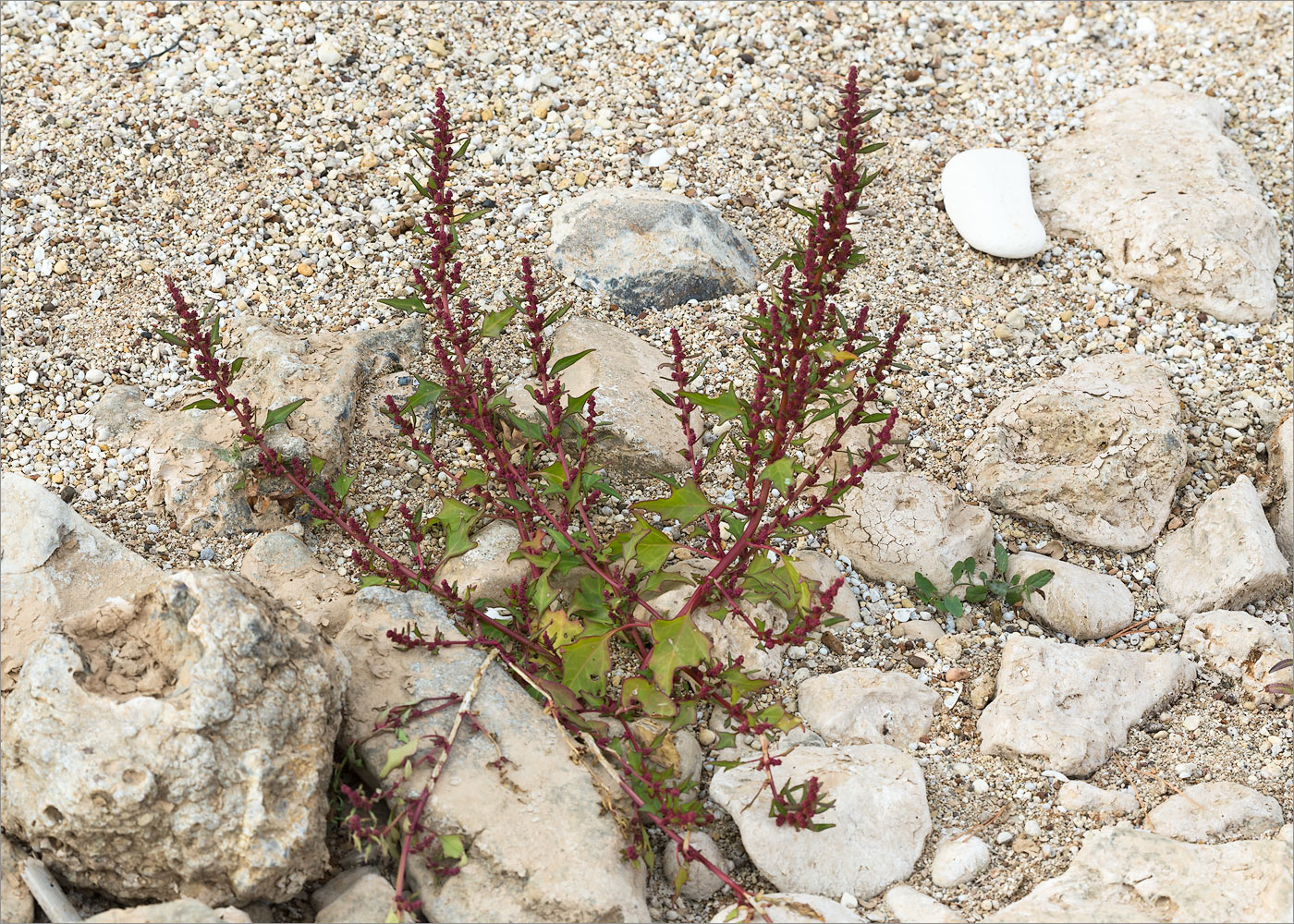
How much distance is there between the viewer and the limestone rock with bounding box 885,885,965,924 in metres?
3.46

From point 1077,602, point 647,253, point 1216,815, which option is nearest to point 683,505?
point 1077,602

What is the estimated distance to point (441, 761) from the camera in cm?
355

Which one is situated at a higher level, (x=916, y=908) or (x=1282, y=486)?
(x=1282, y=486)

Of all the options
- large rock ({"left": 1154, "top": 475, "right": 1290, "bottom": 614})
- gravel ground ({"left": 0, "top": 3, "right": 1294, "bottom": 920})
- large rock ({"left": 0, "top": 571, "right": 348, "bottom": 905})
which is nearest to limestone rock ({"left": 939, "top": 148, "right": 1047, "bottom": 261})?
gravel ground ({"left": 0, "top": 3, "right": 1294, "bottom": 920})

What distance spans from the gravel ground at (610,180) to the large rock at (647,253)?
4.7 inches

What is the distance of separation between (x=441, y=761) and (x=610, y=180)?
3.37m

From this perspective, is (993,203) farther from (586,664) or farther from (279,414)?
(279,414)

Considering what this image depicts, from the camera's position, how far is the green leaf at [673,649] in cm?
373

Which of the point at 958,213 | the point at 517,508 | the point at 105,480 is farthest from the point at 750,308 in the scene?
the point at 105,480

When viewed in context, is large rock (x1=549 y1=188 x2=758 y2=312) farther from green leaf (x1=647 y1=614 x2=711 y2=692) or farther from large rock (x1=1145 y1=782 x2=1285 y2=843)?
large rock (x1=1145 y1=782 x2=1285 y2=843)

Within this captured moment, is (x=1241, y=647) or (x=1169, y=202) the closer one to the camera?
(x=1241, y=647)

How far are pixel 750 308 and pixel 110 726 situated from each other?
334 cm

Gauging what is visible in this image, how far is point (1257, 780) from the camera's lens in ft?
13.0

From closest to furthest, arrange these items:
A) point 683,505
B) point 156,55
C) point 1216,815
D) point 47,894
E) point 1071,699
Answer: point 47,894
point 1216,815
point 683,505
point 1071,699
point 156,55
